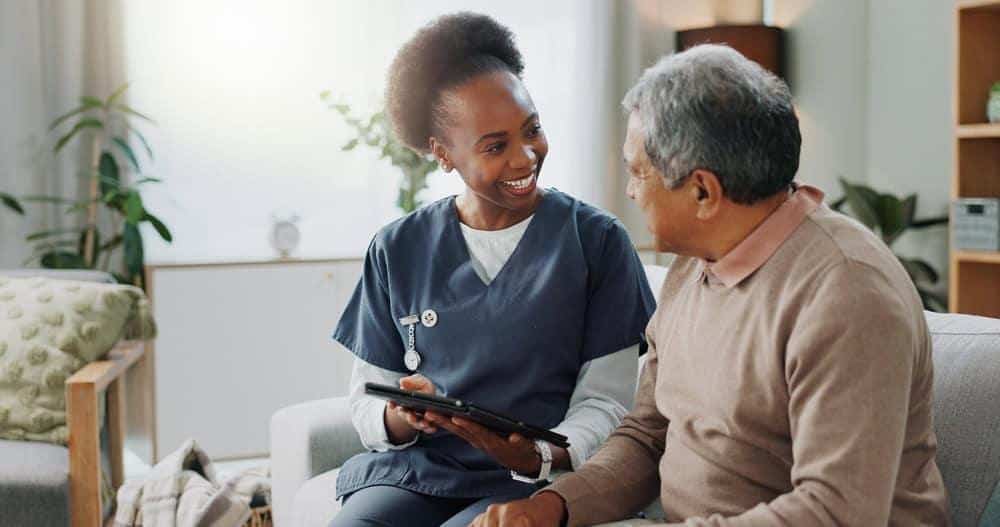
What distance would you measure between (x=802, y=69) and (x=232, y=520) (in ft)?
10.6

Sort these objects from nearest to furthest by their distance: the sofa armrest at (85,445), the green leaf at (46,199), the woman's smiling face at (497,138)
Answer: the woman's smiling face at (497,138), the sofa armrest at (85,445), the green leaf at (46,199)

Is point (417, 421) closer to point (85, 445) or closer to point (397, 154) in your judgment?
point (85, 445)

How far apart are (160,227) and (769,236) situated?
3.02 metres

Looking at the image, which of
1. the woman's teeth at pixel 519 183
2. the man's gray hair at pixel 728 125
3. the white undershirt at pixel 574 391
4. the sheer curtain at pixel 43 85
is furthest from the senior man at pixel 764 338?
the sheer curtain at pixel 43 85

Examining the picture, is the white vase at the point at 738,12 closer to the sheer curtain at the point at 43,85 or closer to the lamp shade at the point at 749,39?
the lamp shade at the point at 749,39

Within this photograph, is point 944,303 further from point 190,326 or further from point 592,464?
point 592,464

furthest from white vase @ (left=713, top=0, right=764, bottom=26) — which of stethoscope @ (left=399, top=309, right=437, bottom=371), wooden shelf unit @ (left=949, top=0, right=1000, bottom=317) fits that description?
stethoscope @ (left=399, top=309, right=437, bottom=371)

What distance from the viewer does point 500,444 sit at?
65.2 inches

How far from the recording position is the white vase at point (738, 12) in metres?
4.98

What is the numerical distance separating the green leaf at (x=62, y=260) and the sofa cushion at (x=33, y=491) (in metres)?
1.34

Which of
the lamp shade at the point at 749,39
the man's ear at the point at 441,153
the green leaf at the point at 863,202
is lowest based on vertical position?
the green leaf at the point at 863,202

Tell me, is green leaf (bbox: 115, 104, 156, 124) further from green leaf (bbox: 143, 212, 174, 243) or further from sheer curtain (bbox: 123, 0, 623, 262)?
green leaf (bbox: 143, 212, 174, 243)

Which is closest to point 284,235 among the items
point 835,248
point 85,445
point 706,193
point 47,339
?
point 47,339

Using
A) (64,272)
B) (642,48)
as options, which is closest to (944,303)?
(642,48)
